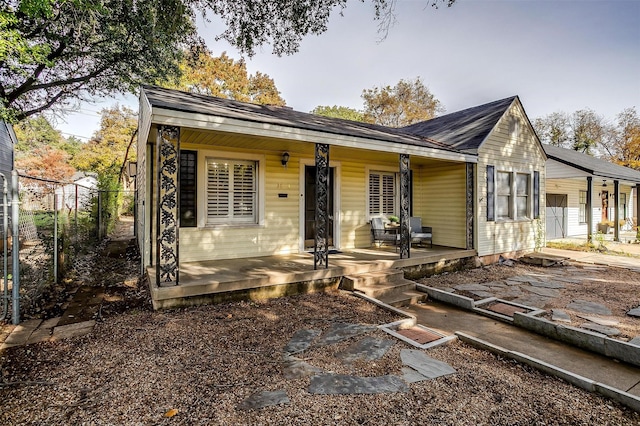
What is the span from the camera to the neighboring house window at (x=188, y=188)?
6059 millimetres

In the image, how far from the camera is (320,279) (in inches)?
218

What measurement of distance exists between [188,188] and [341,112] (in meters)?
28.9

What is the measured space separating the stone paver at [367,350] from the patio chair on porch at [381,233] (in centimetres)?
394

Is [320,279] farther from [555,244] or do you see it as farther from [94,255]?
[555,244]

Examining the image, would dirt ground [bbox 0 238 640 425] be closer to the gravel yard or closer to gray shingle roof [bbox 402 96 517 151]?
the gravel yard

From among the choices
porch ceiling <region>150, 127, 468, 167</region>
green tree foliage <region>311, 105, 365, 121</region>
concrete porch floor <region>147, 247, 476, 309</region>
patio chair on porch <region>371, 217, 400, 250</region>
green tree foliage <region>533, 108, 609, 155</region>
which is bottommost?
concrete porch floor <region>147, 247, 476, 309</region>

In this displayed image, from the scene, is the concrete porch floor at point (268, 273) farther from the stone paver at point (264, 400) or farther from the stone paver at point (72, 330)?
the stone paver at point (264, 400)

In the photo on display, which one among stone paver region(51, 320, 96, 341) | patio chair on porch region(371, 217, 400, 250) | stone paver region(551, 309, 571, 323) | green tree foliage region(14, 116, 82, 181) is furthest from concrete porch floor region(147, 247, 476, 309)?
green tree foliage region(14, 116, 82, 181)

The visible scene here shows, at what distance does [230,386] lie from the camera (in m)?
2.62

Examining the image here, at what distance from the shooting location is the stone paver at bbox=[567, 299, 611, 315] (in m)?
4.68

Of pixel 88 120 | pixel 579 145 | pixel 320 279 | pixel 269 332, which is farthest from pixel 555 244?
pixel 88 120

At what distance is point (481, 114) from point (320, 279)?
754cm

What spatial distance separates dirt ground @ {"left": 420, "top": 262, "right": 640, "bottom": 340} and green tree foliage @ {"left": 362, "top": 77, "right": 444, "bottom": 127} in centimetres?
2071

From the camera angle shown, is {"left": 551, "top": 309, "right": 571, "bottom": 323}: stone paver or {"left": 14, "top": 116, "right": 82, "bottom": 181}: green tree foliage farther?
{"left": 14, "top": 116, "right": 82, "bottom": 181}: green tree foliage
